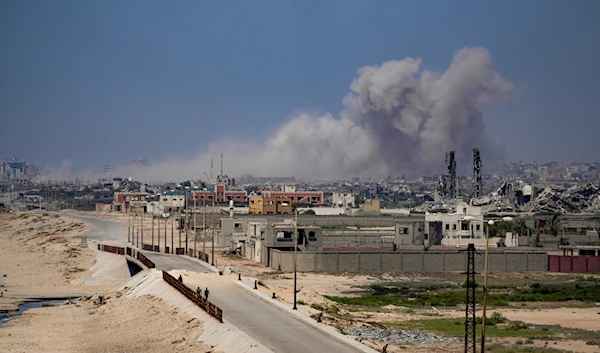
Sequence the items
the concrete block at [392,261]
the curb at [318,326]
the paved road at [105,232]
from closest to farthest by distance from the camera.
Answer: the curb at [318,326] → the concrete block at [392,261] → the paved road at [105,232]

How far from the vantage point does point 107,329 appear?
55.6 metres

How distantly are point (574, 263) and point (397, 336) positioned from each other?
50.8 m

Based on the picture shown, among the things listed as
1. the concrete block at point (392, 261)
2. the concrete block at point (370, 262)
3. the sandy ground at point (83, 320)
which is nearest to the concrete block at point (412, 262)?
the concrete block at point (392, 261)

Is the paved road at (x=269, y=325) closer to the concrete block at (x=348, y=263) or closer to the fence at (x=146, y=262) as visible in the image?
the fence at (x=146, y=262)

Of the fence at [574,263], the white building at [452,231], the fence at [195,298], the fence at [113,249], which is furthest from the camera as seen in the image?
the white building at [452,231]

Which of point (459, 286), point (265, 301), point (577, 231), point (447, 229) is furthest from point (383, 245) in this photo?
point (265, 301)

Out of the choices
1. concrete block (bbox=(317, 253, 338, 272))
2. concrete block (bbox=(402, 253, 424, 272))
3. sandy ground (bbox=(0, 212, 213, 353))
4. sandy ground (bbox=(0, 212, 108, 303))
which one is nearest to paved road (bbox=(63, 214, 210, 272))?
sandy ground (bbox=(0, 212, 108, 303))

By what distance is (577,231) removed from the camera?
138750 millimetres

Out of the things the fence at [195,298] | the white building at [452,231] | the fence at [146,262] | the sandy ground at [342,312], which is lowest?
the sandy ground at [342,312]

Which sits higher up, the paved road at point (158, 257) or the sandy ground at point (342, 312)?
the paved road at point (158, 257)

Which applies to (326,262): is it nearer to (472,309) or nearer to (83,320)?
(83,320)

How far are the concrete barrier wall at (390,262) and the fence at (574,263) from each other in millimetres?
2852

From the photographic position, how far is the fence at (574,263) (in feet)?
303

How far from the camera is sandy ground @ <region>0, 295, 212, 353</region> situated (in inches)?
1892
